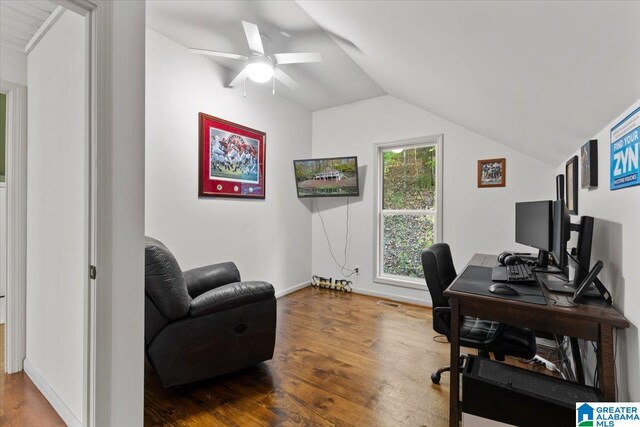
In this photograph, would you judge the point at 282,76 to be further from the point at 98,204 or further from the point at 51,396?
the point at 51,396

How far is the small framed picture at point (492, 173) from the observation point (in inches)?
120

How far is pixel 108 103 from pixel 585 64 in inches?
71.2

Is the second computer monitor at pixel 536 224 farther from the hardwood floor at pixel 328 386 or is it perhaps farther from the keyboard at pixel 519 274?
the hardwood floor at pixel 328 386

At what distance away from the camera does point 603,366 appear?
3.73 ft

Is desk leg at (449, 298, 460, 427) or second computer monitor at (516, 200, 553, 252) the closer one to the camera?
desk leg at (449, 298, 460, 427)

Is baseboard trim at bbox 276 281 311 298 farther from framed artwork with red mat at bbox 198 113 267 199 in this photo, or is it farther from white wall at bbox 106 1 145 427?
white wall at bbox 106 1 145 427

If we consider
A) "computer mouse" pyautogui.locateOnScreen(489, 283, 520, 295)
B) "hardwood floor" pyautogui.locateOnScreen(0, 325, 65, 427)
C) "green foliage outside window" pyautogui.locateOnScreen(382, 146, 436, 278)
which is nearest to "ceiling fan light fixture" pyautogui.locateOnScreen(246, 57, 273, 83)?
"green foliage outside window" pyautogui.locateOnScreen(382, 146, 436, 278)

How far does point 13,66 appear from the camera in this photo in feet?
6.32

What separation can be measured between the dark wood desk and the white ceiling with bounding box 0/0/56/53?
9.43ft

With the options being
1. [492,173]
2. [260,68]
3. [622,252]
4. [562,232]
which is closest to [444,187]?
[492,173]

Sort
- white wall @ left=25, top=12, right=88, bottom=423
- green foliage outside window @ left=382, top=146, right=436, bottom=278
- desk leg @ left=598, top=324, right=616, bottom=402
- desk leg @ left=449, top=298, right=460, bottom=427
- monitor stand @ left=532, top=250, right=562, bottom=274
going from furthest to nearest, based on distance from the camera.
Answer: green foliage outside window @ left=382, top=146, right=436, bottom=278, monitor stand @ left=532, top=250, right=562, bottom=274, desk leg @ left=449, top=298, right=460, bottom=427, white wall @ left=25, top=12, right=88, bottom=423, desk leg @ left=598, top=324, right=616, bottom=402

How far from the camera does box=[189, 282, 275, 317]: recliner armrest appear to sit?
1723mm

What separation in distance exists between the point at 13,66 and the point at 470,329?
3526mm

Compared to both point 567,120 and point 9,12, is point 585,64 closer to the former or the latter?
point 567,120
